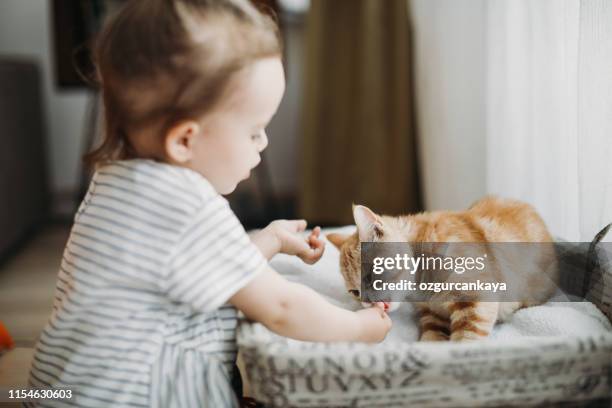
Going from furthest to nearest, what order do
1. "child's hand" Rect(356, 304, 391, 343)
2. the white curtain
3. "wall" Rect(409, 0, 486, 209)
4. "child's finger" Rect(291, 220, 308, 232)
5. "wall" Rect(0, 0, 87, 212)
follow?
"wall" Rect(0, 0, 87, 212), "wall" Rect(409, 0, 486, 209), "child's finger" Rect(291, 220, 308, 232), the white curtain, "child's hand" Rect(356, 304, 391, 343)

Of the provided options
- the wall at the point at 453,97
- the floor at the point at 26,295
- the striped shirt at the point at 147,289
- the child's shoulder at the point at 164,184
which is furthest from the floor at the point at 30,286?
the wall at the point at 453,97

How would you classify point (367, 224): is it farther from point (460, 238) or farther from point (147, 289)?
point (147, 289)

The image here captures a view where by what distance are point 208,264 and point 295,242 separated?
31cm

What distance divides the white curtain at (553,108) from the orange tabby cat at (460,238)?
9 cm

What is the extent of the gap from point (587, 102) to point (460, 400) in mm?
550

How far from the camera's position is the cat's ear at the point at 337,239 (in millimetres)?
1171

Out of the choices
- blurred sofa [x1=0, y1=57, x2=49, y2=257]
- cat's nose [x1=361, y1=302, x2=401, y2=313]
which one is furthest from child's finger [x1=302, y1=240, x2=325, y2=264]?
blurred sofa [x1=0, y1=57, x2=49, y2=257]

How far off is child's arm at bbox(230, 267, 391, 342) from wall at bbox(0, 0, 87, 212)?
2242 mm

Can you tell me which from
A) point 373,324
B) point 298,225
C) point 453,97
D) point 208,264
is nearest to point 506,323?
point 373,324

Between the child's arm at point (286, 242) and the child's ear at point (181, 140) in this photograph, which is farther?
the child's arm at point (286, 242)

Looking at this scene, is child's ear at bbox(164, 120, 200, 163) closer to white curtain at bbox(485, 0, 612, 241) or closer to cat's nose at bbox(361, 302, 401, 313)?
cat's nose at bbox(361, 302, 401, 313)

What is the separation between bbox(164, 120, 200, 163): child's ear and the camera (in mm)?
731

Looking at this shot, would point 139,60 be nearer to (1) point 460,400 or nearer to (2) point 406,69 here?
(1) point 460,400

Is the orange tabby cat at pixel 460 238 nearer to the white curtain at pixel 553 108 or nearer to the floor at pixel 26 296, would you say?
the white curtain at pixel 553 108
